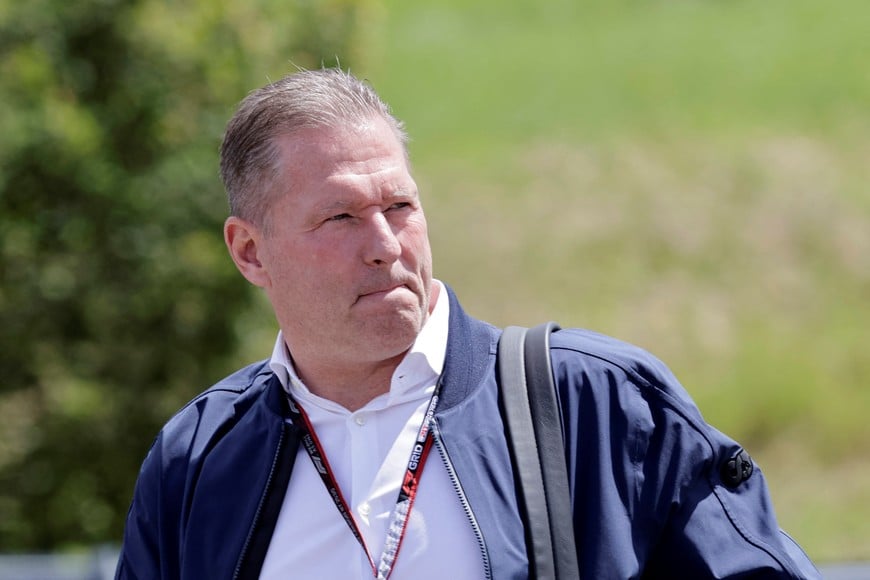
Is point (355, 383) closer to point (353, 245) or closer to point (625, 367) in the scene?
point (353, 245)

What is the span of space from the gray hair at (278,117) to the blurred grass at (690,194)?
7.66 metres

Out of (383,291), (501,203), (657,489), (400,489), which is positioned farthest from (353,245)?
(501,203)

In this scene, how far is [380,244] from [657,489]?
0.71m

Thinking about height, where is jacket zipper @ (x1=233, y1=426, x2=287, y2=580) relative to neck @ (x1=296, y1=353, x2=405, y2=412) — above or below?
below

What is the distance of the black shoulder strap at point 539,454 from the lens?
2146mm

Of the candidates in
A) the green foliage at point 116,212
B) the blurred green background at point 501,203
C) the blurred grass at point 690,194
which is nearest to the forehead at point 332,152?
the blurred green background at point 501,203

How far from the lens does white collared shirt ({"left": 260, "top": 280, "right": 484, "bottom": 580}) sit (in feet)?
7.24

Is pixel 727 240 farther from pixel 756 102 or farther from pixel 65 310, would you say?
pixel 65 310

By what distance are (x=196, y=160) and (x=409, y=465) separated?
5134 mm

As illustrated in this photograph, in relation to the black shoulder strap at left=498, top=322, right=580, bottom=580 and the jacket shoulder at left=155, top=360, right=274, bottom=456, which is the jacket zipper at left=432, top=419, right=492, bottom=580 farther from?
the jacket shoulder at left=155, top=360, right=274, bottom=456

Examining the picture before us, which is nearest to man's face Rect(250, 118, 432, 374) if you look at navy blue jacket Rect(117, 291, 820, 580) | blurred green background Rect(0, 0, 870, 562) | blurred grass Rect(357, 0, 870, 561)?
navy blue jacket Rect(117, 291, 820, 580)

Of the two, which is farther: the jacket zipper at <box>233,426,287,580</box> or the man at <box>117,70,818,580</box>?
the jacket zipper at <box>233,426,287,580</box>

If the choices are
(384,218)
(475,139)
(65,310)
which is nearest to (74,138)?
(65,310)

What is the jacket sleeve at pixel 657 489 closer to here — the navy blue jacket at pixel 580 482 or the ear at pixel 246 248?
the navy blue jacket at pixel 580 482
